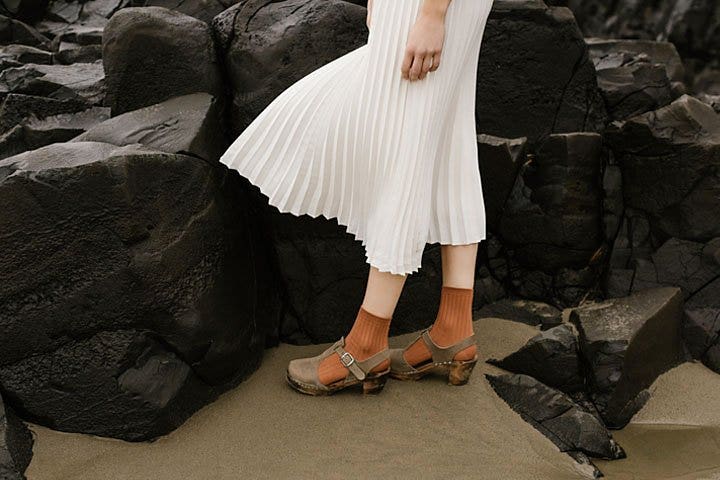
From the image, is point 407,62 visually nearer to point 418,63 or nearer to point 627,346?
point 418,63

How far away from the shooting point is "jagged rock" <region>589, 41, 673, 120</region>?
3.63 metres

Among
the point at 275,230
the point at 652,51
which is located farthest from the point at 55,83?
the point at 652,51

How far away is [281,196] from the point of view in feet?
8.35

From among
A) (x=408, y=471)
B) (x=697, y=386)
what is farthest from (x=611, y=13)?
(x=408, y=471)

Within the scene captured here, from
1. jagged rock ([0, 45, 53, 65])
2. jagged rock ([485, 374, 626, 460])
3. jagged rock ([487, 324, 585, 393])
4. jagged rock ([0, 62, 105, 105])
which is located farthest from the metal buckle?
jagged rock ([0, 45, 53, 65])

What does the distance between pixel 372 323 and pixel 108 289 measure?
85 cm

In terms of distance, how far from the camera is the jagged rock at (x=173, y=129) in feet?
8.73

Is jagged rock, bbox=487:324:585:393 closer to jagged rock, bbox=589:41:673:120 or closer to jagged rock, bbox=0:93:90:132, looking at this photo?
jagged rock, bbox=589:41:673:120

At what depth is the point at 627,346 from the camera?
2.76 m

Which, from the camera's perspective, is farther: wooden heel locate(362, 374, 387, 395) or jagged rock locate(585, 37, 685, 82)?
jagged rock locate(585, 37, 685, 82)

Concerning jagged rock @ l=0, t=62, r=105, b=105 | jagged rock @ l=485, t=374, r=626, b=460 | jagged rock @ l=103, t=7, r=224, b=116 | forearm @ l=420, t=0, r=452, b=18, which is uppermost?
forearm @ l=420, t=0, r=452, b=18

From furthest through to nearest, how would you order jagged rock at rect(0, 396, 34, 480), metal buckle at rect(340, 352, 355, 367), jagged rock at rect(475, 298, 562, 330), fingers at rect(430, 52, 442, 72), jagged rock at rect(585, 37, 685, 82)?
jagged rock at rect(585, 37, 685, 82) < jagged rock at rect(475, 298, 562, 330) < metal buckle at rect(340, 352, 355, 367) < fingers at rect(430, 52, 442, 72) < jagged rock at rect(0, 396, 34, 480)

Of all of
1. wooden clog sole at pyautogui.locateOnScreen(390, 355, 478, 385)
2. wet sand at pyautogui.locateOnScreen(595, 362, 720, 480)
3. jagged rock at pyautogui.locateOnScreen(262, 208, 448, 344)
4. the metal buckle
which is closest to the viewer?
wet sand at pyautogui.locateOnScreen(595, 362, 720, 480)

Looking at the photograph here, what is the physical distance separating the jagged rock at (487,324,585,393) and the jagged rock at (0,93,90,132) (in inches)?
85.1
